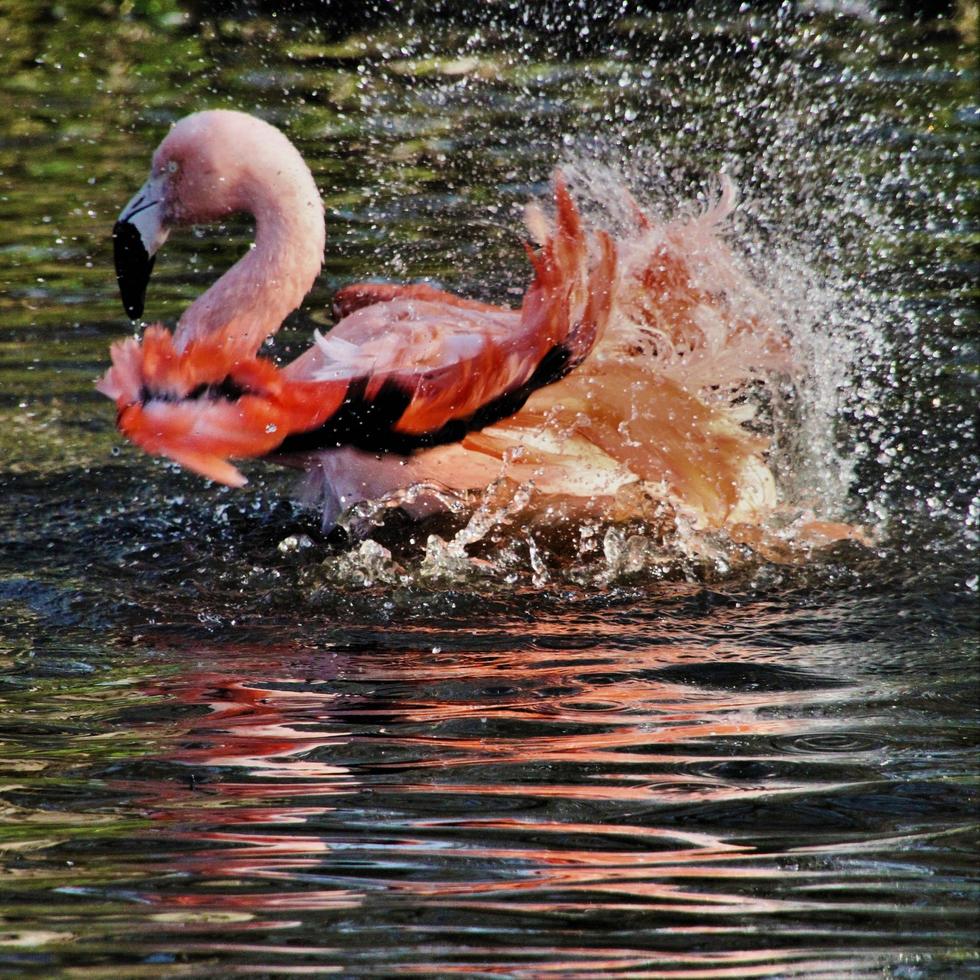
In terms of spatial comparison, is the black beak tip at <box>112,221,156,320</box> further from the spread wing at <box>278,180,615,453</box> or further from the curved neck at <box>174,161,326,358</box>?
the spread wing at <box>278,180,615,453</box>

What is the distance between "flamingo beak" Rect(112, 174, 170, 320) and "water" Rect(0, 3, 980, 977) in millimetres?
688

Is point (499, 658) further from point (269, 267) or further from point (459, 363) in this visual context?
point (269, 267)

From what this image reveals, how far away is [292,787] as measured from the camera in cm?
305

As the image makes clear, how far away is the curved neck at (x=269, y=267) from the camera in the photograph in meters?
4.57

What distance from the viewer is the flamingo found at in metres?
4.00

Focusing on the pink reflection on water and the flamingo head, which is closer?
the pink reflection on water

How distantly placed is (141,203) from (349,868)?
269cm

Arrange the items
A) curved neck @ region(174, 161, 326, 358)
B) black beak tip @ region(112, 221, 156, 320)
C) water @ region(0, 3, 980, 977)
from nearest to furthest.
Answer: water @ region(0, 3, 980, 977) → curved neck @ region(174, 161, 326, 358) → black beak tip @ region(112, 221, 156, 320)

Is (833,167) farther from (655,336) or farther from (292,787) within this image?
(292,787)

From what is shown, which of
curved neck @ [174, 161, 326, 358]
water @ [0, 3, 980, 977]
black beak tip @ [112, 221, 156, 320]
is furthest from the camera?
black beak tip @ [112, 221, 156, 320]

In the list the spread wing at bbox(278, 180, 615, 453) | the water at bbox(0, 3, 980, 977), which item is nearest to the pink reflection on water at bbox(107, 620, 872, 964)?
the water at bbox(0, 3, 980, 977)

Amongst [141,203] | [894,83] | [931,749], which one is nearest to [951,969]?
[931,749]

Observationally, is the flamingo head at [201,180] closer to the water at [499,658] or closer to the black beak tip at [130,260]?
the black beak tip at [130,260]

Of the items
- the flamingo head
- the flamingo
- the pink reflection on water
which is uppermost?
the flamingo head
